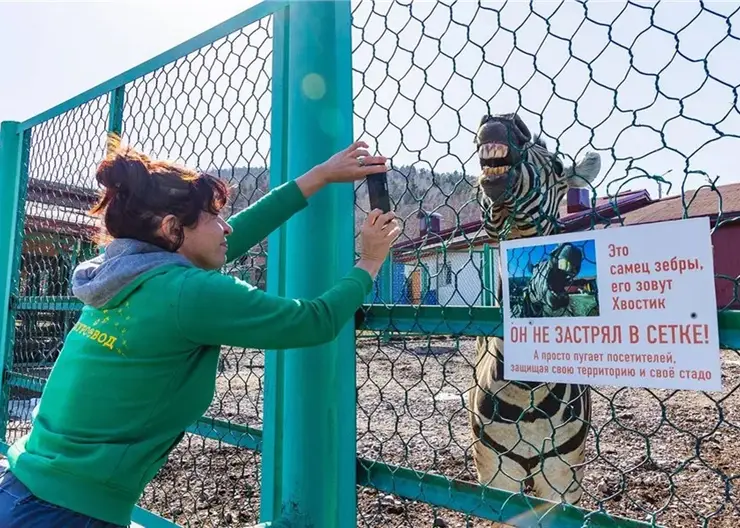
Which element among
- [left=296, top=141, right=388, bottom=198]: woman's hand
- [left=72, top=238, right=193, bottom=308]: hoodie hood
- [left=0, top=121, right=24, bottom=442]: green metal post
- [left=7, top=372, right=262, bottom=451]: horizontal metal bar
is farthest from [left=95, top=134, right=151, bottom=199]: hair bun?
[left=0, top=121, right=24, bottom=442]: green metal post

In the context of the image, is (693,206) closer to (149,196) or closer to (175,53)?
(149,196)

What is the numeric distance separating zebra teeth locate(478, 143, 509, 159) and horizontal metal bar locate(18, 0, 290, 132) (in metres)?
0.81

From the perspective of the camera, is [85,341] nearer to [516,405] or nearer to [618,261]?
[618,261]

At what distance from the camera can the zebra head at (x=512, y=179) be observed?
1.74 meters

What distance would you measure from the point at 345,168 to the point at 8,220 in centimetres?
308

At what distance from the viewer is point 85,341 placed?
5.30ft

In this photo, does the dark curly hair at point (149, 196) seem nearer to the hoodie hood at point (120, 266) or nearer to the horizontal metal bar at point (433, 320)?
the hoodie hood at point (120, 266)

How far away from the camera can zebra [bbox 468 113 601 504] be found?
172 centimetres

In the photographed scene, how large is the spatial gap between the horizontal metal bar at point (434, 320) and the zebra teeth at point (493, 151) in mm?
489

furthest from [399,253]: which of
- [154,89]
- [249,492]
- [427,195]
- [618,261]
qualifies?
[249,492]

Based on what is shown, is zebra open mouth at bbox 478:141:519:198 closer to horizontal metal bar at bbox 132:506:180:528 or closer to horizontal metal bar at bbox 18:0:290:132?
horizontal metal bar at bbox 18:0:290:132

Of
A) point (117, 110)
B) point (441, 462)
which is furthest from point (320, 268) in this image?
point (441, 462)

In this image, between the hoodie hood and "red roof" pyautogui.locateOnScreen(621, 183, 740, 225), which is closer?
"red roof" pyautogui.locateOnScreen(621, 183, 740, 225)

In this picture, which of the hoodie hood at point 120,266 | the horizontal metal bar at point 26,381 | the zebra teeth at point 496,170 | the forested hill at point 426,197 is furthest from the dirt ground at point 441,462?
the horizontal metal bar at point 26,381
